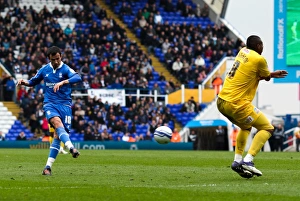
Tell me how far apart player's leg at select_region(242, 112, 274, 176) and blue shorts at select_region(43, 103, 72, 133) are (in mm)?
3408

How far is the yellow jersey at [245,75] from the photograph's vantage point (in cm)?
→ 1364

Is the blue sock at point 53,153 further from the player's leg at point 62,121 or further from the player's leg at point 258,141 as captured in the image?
the player's leg at point 258,141

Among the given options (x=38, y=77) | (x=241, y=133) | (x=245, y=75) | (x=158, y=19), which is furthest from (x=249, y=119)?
(x=158, y=19)

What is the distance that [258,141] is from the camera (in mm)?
13641

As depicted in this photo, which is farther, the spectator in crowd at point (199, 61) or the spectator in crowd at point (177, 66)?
the spectator in crowd at point (199, 61)

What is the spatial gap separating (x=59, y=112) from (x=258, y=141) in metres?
3.66

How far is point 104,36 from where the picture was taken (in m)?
45.9

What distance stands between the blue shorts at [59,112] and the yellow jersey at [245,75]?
116 inches

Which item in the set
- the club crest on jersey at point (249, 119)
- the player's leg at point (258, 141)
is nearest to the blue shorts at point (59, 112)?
the club crest on jersey at point (249, 119)

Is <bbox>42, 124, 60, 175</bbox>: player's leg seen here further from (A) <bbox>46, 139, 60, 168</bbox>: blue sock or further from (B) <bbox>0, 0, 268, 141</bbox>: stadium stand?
(B) <bbox>0, 0, 268, 141</bbox>: stadium stand

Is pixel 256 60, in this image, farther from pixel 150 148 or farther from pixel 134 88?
pixel 134 88

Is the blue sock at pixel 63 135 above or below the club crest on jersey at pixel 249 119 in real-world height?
below

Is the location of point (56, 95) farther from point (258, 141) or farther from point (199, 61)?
point (199, 61)

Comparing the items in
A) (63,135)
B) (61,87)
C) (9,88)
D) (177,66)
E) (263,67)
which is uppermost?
(263,67)
